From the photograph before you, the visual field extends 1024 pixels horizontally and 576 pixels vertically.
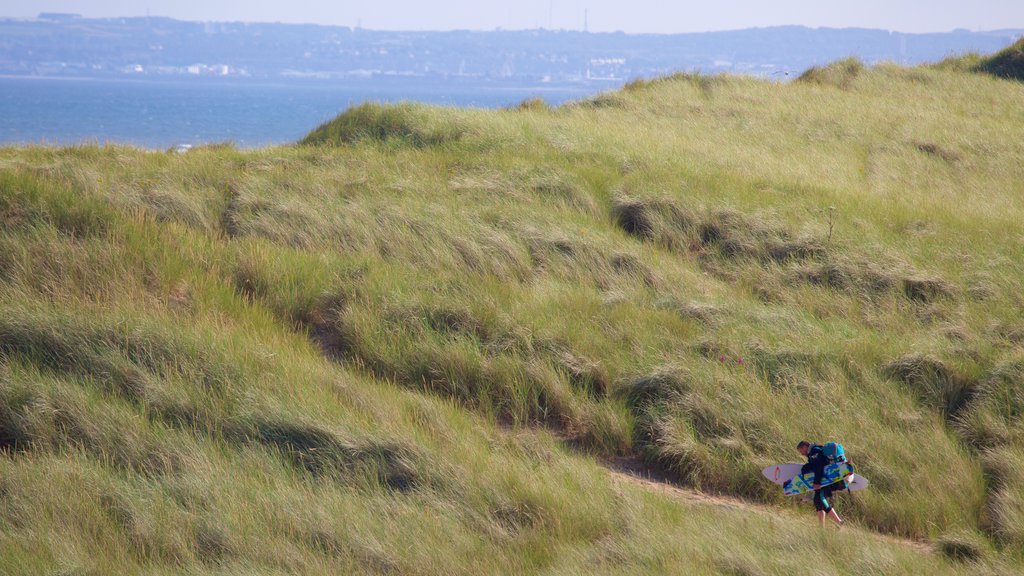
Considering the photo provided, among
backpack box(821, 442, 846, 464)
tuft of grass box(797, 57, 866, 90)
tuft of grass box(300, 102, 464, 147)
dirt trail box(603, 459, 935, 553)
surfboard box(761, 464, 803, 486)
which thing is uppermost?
tuft of grass box(797, 57, 866, 90)

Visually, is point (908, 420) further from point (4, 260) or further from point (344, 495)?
point (4, 260)

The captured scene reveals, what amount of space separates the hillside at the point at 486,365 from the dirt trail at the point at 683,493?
2.5 inches

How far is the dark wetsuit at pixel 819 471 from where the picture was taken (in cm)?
539

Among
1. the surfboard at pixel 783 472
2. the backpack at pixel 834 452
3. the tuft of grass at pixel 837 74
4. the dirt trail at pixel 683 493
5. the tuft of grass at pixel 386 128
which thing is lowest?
the dirt trail at pixel 683 493

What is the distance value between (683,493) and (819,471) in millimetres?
1122

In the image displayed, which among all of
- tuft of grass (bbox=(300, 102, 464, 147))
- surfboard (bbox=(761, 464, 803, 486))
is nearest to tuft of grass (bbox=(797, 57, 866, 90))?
tuft of grass (bbox=(300, 102, 464, 147))

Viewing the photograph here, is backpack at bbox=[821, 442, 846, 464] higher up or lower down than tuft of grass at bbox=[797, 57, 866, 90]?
lower down

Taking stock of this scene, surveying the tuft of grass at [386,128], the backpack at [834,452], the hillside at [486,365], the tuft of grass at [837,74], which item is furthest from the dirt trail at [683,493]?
the tuft of grass at [837,74]

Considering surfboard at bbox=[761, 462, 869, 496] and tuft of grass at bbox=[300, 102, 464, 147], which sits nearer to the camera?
surfboard at bbox=[761, 462, 869, 496]

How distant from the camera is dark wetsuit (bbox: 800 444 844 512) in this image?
17.7ft

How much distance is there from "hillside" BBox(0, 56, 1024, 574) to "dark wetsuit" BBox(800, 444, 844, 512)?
20 cm

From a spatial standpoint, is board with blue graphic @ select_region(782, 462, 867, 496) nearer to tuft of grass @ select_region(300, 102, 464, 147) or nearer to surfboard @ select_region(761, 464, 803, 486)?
surfboard @ select_region(761, 464, 803, 486)

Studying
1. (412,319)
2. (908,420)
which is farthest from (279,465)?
(908,420)

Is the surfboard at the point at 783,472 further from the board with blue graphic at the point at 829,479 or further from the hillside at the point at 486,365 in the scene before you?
the hillside at the point at 486,365
